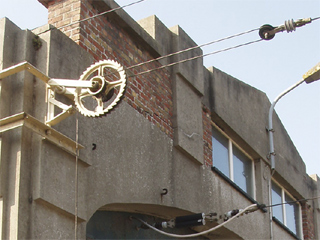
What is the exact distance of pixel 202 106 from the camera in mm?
12906

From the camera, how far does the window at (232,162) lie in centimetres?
1351

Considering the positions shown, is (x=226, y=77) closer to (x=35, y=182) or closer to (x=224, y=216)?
(x=224, y=216)

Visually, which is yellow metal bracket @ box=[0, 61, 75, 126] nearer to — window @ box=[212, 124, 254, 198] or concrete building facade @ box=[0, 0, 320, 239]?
concrete building facade @ box=[0, 0, 320, 239]

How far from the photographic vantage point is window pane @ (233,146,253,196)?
558 inches

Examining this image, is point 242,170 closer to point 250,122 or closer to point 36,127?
point 250,122

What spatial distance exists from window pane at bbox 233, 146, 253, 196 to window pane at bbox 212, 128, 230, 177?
1.23 feet

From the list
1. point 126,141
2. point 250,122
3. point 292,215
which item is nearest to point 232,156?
point 250,122

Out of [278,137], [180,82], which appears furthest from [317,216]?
[180,82]

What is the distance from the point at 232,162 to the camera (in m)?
13.9

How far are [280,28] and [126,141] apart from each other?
2.90 meters

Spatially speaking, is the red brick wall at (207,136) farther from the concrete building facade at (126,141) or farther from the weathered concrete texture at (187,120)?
the weathered concrete texture at (187,120)

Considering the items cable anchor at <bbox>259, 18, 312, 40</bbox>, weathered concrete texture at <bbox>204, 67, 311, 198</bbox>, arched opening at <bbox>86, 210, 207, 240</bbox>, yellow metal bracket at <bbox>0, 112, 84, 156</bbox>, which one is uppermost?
weathered concrete texture at <bbox>204, 67, 311, 198</bbox>

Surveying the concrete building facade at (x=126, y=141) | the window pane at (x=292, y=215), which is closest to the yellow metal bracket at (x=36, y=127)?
the concrete building facade at (x=126, y=141)

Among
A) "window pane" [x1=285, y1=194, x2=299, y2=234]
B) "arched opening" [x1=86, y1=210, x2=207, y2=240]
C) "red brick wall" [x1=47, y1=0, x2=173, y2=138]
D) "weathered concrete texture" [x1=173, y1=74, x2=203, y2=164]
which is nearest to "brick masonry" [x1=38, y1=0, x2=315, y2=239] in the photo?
"red brick wall" [x1=47, y1=0, x2=173, y2=138]
